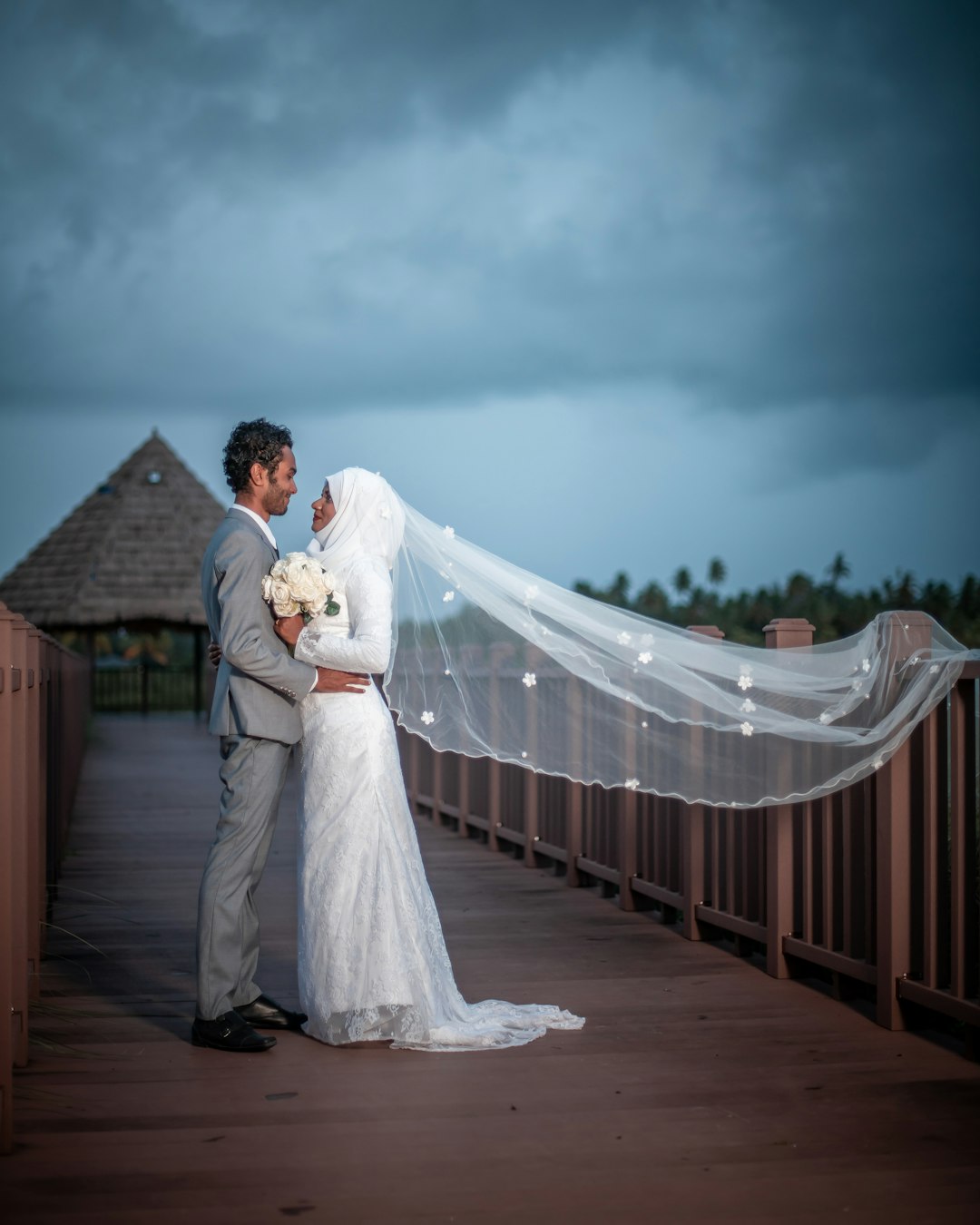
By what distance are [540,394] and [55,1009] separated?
71659 millimetres

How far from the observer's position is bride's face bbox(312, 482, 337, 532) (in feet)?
15.6

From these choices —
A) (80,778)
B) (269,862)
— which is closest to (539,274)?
(80,778)

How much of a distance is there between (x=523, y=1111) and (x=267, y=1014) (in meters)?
1.25

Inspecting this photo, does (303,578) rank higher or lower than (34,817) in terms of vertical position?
higher

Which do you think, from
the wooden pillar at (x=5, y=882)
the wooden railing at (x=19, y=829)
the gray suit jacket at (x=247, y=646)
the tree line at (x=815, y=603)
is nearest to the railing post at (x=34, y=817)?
the wooden railing at (x=19, y=829)

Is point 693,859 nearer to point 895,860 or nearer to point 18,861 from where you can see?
point 895,860

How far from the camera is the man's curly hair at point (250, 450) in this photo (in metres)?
4.55

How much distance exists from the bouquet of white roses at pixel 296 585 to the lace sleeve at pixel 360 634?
140 millimetres

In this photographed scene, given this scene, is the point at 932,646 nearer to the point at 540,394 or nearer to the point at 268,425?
the point at 268,425

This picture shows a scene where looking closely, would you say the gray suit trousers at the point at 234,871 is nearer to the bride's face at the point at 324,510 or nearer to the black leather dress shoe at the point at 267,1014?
the black leather dress shoe at the point at 267,1014

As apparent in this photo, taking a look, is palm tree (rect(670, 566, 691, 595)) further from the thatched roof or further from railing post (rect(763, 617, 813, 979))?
railing post (rect(763, 617, 813, 979))

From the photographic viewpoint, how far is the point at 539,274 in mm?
55250

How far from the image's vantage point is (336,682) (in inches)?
179

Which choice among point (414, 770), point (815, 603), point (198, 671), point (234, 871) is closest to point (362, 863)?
point (234, 871)
